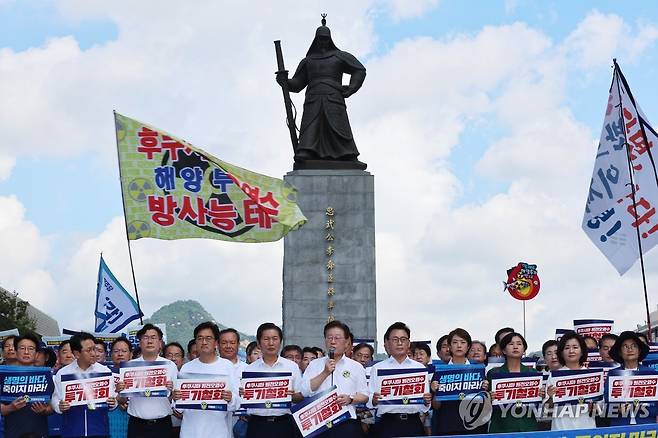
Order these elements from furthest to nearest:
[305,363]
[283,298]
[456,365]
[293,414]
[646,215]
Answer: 1. [283,298]
2. [646,215]
3. [305,363]
4. [456,365]
5. [293,414]

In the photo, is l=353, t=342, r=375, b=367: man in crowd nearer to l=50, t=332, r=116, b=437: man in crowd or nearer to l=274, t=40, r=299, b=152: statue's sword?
l=50, t=332, r=116, b=437: man in crowd

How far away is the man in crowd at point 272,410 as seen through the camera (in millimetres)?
10133

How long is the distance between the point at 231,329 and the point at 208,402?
962 mm

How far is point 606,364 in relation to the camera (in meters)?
11.7

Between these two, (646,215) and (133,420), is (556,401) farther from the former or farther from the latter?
(646,215)

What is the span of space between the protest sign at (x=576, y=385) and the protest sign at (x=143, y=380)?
→ 3.68 m

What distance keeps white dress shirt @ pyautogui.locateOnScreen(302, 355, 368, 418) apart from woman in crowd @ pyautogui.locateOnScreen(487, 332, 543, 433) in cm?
128

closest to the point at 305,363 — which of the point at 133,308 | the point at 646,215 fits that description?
the point at 646,215

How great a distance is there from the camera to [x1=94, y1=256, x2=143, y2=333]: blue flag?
22828mm

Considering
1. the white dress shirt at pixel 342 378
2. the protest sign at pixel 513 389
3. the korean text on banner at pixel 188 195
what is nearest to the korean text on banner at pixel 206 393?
the white dress shirt at pixel 342 378

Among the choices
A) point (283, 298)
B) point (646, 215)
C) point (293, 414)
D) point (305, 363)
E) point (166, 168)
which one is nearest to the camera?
point (293, 414)

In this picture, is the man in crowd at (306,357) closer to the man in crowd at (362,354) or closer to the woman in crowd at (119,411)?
the man in crowd at (362,354)

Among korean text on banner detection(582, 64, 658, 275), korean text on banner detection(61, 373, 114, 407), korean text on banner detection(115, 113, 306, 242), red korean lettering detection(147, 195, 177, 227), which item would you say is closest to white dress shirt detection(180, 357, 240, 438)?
Answer: korean text on banner detection(61, 373, 114, 407)

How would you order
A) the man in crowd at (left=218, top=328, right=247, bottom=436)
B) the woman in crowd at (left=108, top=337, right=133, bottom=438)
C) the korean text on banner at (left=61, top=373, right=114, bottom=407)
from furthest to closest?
the woman in crowd at (left=108, top=337, right=133, bottom=438), the man in crowd at (left=218, top=328, right=247, bottom=436), the korean text on banner at (left=61, top=373, right=114, bottom=407)
